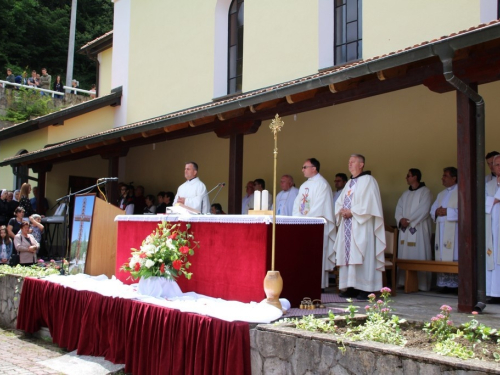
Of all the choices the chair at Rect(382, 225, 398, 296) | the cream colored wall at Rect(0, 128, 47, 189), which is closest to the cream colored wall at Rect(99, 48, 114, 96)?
the cream colored wall at Rect(0, 128, 47, 189)

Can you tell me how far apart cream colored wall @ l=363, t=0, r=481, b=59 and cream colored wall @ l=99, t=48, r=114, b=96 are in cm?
1251

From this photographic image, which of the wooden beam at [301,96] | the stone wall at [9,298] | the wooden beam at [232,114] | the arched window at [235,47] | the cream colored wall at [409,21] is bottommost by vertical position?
the stone wall at [9,298]

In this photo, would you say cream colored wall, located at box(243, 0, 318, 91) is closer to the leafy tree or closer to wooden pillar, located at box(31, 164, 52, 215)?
wooden pillar, located at box(31, 164, 52, 215)

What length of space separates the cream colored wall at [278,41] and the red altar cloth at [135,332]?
6502mm

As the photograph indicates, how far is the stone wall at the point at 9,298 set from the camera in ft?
30.5

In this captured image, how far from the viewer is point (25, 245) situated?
1102 centimetres

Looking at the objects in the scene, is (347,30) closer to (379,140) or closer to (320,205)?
(379,140)

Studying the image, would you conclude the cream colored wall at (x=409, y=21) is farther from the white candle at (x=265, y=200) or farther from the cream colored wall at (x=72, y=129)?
the cream colored wall at (x=72, y=129)

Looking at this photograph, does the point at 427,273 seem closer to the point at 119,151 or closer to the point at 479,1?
the point at 479,1

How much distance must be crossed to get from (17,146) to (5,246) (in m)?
9.16

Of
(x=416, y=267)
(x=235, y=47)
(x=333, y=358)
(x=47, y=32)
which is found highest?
(x=47, y=32)

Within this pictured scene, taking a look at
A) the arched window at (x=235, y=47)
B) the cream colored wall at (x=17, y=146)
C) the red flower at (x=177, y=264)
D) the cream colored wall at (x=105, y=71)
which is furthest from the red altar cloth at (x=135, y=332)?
the cream colored wall at (x=105, y=71)

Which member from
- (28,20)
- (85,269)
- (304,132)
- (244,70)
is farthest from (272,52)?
(28,20)

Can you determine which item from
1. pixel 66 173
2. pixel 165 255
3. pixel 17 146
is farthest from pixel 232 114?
pixel 17 146
